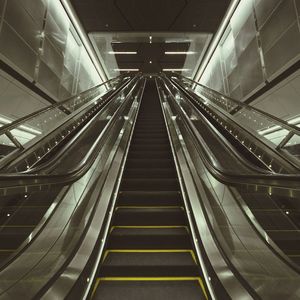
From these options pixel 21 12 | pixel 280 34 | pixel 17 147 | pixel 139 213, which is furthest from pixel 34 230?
pixel 280 34

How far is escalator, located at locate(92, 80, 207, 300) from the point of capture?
81.7 inches

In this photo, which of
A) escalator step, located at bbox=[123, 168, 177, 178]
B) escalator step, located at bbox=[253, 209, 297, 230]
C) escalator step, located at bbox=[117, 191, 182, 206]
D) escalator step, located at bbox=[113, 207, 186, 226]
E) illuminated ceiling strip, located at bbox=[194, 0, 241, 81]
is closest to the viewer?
escalator step, located at bbox=[253, 209, 297, 230]

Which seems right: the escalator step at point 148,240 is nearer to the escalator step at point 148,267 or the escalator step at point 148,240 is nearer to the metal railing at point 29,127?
the escalator step at point 148,267

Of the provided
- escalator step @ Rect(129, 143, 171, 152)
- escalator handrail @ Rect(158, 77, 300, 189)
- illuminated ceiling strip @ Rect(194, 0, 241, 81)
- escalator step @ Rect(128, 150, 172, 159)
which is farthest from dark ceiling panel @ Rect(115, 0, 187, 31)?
escalator handrail @ Rect(158, 77, 300, 189)

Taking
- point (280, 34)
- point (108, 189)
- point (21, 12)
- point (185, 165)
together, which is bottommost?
point (108, 189)

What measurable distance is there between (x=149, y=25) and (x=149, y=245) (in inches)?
385

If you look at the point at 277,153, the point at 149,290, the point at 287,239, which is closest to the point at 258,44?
the point at 277,153

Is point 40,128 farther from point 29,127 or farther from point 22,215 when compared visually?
point 22,215

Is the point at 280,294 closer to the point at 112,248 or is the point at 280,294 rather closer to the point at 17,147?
the point at 112,248

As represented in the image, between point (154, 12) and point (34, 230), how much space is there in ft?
30.2

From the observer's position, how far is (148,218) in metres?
2.88

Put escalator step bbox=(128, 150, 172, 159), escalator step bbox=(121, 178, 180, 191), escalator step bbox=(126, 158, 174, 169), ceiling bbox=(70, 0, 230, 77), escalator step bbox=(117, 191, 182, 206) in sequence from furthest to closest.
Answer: ceiling bbox=(70, 0, 230, 77) → escalator step bbox=(128, 150, 172, 159) → escalator step bbox=(126, 158, 174, 169) → escalator step bbox=(121, 178, 180, 191) → escalator step bbox=(117, 191, 182, 206)

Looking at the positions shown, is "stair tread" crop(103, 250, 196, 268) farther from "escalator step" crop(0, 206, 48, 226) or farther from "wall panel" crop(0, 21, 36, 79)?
"wall panel" crop(0, 21, 36, 79)

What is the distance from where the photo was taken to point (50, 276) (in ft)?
5.61
